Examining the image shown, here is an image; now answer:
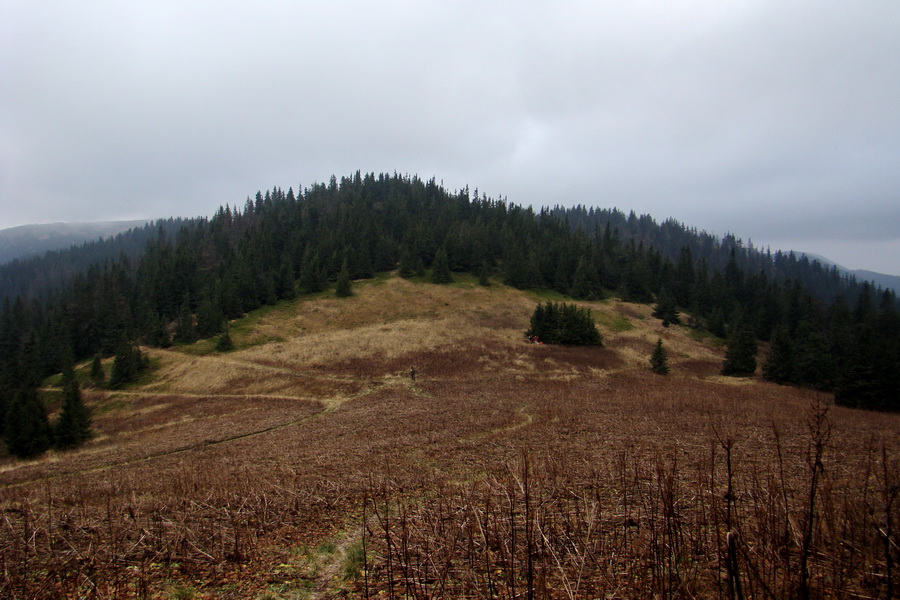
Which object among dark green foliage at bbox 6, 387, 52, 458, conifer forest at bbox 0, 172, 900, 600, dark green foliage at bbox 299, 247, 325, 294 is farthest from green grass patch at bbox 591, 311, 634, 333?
dark green foliage at bbox 6, 387, 52, 458

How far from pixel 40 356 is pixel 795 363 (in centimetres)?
9630

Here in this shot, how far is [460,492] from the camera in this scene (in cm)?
892

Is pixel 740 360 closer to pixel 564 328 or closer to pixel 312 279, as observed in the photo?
pixel 564 328

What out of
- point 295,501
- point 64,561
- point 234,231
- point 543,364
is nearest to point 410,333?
point 543,364

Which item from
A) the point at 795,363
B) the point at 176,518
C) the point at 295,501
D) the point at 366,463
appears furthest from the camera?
the point at 795,363

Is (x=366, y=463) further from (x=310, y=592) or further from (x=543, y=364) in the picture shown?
(x=543, y=364)

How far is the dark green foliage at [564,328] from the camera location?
2007 inches

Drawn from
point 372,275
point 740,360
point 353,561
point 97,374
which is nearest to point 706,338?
point 740,360

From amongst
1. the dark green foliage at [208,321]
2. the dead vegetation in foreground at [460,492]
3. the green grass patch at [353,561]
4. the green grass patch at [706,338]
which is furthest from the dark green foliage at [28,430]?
the green grass patch at [706,338]

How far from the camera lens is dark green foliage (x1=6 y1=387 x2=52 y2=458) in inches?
1098

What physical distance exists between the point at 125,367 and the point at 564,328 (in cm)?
5382

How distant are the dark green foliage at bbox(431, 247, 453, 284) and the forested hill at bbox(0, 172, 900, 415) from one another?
0.69 feet

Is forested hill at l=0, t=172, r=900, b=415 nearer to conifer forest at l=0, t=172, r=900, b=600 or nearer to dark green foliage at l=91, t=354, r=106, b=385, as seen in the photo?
conifer forest at l=0, t=172, r=900, b=600

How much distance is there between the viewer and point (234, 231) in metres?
110
